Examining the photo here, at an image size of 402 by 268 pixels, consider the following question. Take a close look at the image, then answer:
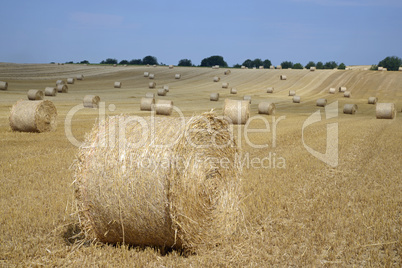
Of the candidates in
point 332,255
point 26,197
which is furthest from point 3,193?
point 332,255

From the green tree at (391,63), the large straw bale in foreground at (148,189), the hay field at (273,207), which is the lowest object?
the hay field at (273,207)

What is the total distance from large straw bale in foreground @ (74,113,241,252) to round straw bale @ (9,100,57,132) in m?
10.2

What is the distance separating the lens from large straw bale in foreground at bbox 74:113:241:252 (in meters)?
5.20

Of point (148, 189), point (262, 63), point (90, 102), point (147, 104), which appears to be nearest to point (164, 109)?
point (147, 104)

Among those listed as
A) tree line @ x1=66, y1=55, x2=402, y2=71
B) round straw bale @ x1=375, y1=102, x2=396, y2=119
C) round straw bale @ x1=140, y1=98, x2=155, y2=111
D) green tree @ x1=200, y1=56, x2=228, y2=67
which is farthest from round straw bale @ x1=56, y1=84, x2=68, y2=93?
green tree @ x1=200, y1=56, x2=228, y2=67

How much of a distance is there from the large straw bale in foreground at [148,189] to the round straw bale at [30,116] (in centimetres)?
1019

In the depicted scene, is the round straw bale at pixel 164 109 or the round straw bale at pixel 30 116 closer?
the round straw bale at pixel 30 116

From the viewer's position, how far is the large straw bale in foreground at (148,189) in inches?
205

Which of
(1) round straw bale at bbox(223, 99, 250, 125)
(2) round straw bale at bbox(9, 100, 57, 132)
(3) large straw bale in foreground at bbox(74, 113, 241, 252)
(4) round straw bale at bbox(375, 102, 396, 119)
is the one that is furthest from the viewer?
(4) round straw bale at bbox(375, 102, 396, 119)

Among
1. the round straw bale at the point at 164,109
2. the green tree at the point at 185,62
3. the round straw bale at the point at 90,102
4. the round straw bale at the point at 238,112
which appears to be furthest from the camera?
the green tree at the point at 185,62

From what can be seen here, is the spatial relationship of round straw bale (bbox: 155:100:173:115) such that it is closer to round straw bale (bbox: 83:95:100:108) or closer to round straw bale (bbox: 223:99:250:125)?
round straw bale (bbox: 223:99:250:125)

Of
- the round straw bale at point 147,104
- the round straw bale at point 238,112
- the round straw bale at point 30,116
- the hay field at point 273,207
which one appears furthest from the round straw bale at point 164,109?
the round straw bale at point 30,116

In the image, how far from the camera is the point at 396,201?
7602mm

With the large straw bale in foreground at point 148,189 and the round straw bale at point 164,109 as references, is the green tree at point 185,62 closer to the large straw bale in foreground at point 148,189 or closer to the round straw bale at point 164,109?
the round straw bale at point 164,109
